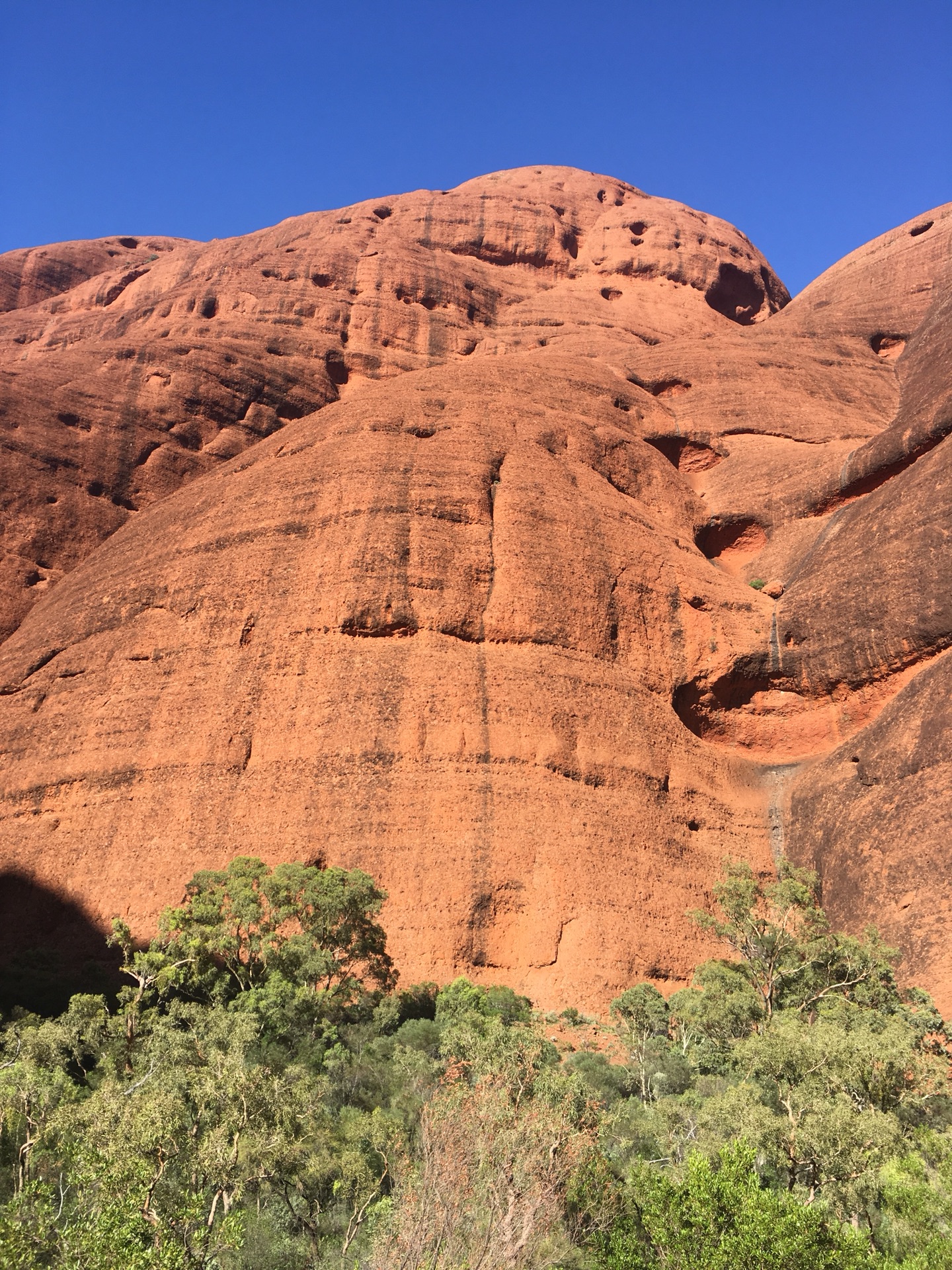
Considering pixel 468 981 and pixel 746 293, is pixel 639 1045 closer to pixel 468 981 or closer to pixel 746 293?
pixel 468 981

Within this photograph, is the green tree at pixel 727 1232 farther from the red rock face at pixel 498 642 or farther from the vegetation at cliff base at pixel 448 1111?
the red rock face at pixel 498 642

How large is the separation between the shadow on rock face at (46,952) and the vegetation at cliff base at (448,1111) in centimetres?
251

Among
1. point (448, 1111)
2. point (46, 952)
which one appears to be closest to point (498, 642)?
point (46, 952)

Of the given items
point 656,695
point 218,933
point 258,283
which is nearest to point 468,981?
point 218,933

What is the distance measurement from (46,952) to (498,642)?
15830 mm

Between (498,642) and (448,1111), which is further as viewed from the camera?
(498,642)

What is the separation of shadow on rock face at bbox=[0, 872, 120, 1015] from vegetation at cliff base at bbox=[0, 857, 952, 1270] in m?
2.51

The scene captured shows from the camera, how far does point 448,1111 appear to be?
14.3 meters

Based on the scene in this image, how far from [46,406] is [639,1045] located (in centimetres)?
4063

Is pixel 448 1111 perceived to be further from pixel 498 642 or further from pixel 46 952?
pixel 498 642

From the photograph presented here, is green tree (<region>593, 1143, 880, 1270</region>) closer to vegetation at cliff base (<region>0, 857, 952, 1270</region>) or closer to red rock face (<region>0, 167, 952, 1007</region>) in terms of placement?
vegetation at cliff base (<region>0, 857, 952, 1270</region>)

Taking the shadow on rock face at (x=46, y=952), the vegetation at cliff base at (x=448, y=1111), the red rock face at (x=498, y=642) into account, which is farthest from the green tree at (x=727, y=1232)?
the shadow on rock face at (x=46, y=952)

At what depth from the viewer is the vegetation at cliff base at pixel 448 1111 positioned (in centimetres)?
1175

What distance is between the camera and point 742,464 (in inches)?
1837
